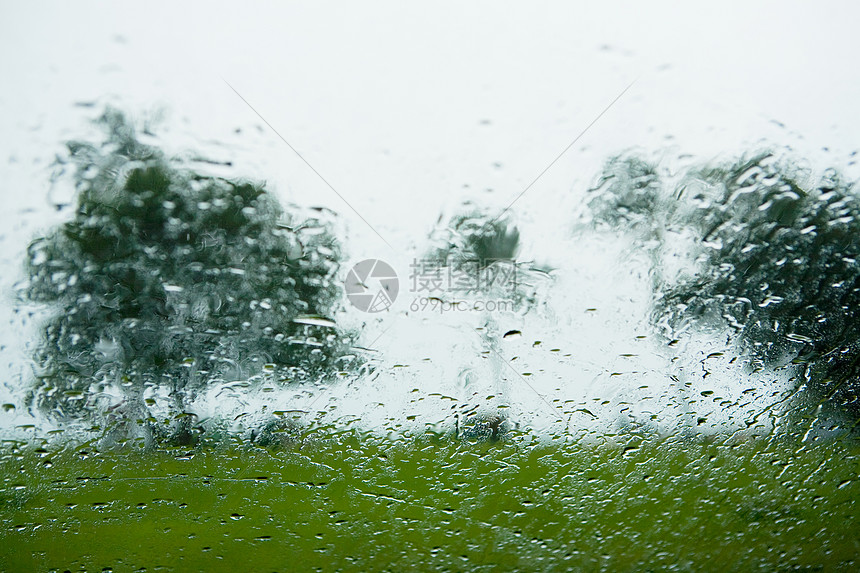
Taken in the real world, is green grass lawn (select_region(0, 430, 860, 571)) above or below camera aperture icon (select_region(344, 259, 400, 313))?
below

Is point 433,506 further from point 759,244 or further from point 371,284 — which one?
point 759,244

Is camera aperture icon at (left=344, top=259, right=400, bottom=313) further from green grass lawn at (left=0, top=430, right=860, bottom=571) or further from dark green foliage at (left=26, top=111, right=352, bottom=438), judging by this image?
green grass lawn at (left=0, top=430, right=860, bottom=571)

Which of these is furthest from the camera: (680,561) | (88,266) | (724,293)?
(680,561)

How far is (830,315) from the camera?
142cm

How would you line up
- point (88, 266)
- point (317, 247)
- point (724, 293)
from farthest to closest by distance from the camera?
point (724, 293) → point (317, 247) → point (88, 266)

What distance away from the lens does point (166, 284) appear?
116cm

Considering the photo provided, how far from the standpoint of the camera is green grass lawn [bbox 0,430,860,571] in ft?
4.07

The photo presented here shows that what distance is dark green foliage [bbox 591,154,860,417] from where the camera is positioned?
1.30 metres

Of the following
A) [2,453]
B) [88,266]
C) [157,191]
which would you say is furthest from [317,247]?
[2,453]

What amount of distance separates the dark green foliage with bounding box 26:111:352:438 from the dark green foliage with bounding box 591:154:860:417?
765 millimetres

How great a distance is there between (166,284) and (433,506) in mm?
841

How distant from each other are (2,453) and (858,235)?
213 cm

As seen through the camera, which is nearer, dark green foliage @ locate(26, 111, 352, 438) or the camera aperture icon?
dark green foliage @ locate(26, 111, 352, 438)

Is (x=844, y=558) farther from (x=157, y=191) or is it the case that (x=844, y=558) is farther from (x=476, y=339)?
(x=157, y=191)
